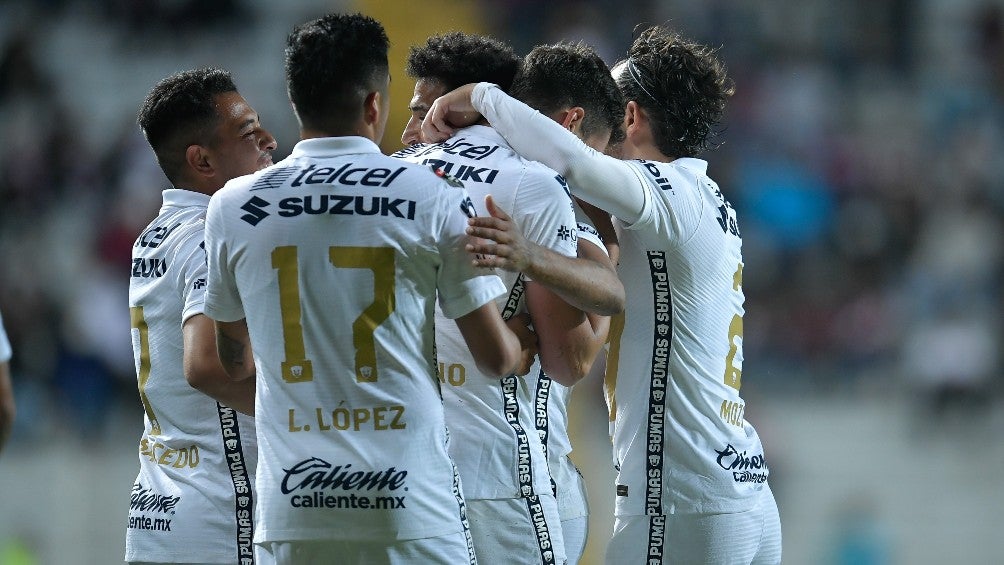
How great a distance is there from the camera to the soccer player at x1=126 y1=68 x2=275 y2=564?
3938mm

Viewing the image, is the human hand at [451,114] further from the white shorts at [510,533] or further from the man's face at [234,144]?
the white shorts at [510,533]

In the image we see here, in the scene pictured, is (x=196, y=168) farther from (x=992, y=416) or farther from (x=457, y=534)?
(x=992, y=416)

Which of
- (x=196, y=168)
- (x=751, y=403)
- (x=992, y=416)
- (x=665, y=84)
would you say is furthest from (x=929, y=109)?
(x=196, y=168)

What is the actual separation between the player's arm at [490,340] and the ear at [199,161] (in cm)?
126

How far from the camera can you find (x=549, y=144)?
385 centimetres

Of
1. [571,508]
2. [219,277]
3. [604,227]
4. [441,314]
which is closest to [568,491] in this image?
[571,508]

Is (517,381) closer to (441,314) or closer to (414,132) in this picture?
(441,314)

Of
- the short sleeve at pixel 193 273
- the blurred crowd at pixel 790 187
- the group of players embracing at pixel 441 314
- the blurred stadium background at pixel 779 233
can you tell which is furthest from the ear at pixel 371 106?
the blurred crowd at pixel 790 187

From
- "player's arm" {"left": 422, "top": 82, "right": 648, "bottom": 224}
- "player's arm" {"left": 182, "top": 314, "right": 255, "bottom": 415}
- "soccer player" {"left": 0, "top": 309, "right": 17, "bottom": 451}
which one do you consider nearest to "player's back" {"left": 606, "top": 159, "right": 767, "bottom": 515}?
"player's arm" {"left": 422, "top": 82, "right": 648, "bottom": 224}

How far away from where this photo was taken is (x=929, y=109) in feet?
48.2

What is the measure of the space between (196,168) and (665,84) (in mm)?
1557

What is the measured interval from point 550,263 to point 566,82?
88cm

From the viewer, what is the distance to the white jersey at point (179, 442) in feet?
12.9

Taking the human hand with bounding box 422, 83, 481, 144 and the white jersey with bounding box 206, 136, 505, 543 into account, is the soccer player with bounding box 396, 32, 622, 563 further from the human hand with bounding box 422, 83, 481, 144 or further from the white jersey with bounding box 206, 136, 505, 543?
the white jersey with bounding box 206, 136, 505, 543
